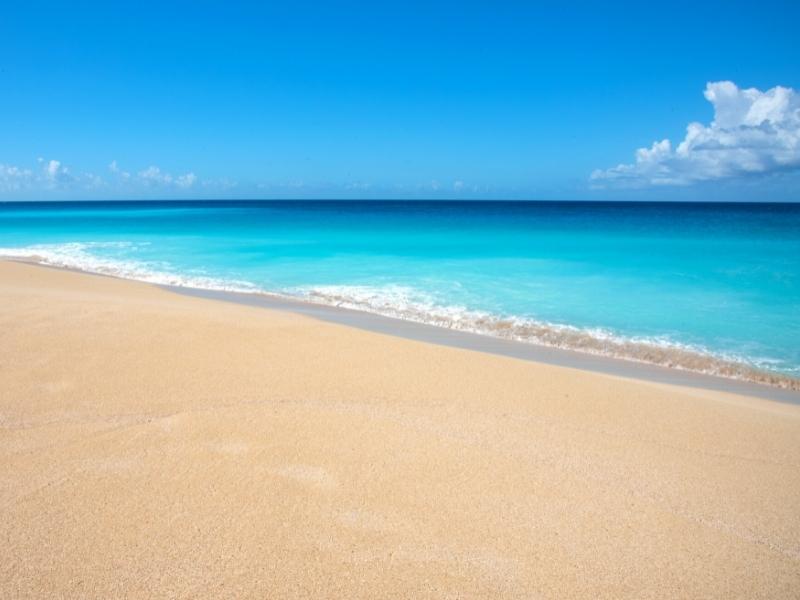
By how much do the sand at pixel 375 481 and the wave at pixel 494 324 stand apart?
72.8 inches

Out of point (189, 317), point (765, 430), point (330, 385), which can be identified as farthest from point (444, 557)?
point (189, 317)

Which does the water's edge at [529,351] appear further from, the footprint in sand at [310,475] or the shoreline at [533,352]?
the footprint in sand at [310,475]

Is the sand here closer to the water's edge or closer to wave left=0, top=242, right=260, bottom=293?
the water's edge

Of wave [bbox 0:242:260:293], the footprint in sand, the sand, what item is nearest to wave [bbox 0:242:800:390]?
wave [bbox 0:242:260:293]

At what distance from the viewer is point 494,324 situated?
9.70 m

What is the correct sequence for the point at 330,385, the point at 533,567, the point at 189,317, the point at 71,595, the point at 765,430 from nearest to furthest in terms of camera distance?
the point at 71,595, the point at 533,567, the point at 765,430, the point at 330,385, the point at 189,317

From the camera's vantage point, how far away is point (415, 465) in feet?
11.3

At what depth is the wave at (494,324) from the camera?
7496 millimetres

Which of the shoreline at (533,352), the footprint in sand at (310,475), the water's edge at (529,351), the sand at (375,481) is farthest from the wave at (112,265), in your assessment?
the footprint in sand at (310,475)

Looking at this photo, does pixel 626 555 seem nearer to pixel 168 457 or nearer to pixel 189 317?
pixel 168 457

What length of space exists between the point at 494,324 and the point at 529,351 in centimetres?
177

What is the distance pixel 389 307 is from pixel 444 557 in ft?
29.1

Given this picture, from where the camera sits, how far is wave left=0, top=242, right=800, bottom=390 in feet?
24.6

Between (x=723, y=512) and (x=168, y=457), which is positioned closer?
(x=723, y=512)
